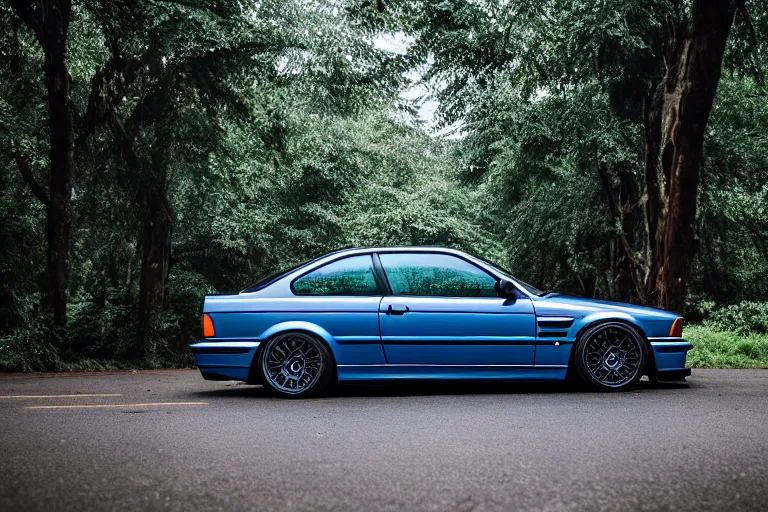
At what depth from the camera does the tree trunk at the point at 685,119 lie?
16141mm

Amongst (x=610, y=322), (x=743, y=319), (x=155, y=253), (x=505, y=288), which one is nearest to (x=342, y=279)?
(x=505, y=288)

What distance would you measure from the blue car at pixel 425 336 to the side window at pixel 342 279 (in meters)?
0.02

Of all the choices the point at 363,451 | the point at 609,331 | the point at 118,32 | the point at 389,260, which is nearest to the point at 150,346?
the point at 118,32

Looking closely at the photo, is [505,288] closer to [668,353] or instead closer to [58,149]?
[668,353]

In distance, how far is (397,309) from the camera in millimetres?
9477

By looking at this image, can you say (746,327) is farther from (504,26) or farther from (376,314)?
(376,314)

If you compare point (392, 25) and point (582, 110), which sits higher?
point (392, 25)

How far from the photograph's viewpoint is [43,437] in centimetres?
699

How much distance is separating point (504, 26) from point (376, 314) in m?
14.8

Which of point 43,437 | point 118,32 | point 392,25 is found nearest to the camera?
point 43,437

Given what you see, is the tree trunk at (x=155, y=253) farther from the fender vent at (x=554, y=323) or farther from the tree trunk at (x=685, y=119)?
the fender vent at (x=554, y=323)

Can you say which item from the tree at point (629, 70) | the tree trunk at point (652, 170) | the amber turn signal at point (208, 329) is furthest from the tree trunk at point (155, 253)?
the amber turn signal at point (208, 329)

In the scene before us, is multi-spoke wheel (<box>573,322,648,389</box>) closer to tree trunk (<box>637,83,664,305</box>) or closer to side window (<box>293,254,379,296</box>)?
side window (<box>293,254,379,296</box>)

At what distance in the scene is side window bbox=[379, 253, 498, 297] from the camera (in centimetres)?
965
